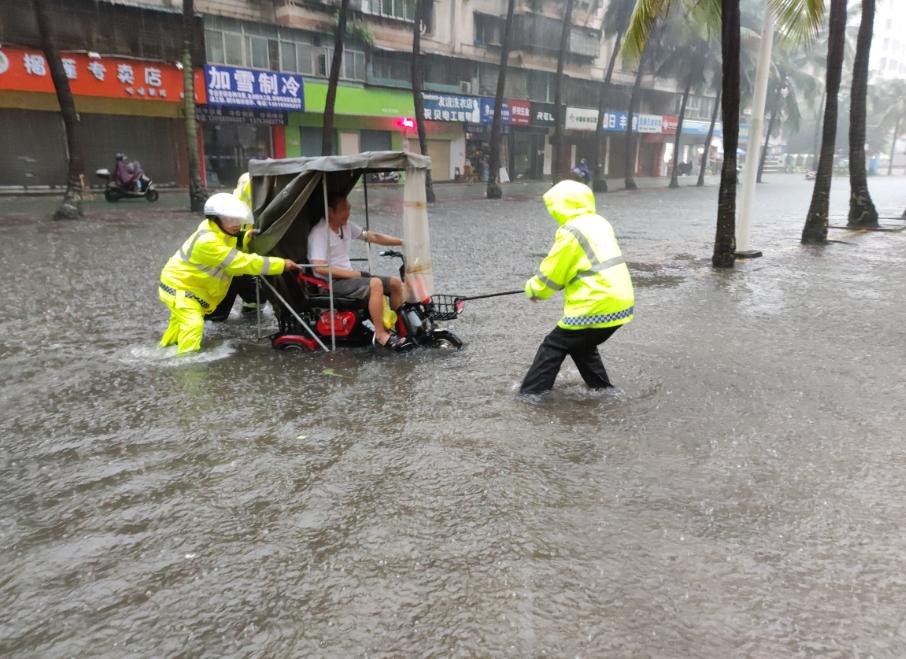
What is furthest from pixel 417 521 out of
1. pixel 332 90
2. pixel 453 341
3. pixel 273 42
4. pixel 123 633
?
pixel 273 42

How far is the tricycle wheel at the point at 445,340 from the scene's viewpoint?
6219mm

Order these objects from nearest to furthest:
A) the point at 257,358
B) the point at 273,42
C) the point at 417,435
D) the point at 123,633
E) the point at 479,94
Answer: the point at 123,633
the point at 417,435
the point at 257,358
the point at 273,42
the point at 479,94

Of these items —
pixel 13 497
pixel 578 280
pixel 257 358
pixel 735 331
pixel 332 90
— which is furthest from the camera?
pixel 332 90

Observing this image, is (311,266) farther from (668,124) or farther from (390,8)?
(668,124)

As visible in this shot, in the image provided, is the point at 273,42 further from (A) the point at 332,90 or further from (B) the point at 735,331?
(B) the point at 735,331

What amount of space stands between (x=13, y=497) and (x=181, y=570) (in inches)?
50.8

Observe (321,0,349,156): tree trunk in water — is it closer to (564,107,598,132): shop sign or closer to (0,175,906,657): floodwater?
(0,175,906,657): floodwater

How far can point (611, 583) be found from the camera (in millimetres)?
2854

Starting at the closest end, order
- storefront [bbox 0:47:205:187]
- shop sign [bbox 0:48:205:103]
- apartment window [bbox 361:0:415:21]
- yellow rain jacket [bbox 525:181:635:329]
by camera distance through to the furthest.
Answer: yellow rain jacket [bbox 525:181:635:329], shop sign [bbox 0:48:205:103], storefront [bbox 0:47:205:187], apartment window [bbox 361:0:415:21]

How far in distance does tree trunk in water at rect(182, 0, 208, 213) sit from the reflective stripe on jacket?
1257 cm

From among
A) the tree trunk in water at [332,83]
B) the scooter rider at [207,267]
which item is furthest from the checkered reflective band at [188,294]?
the tree trunk in water at [332,83]

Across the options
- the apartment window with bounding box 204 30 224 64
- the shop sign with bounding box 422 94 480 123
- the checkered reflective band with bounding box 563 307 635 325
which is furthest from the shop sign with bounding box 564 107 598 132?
the checkered reflective band with bounding box 563 307 635 325

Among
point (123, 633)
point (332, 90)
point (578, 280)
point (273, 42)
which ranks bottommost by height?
point (123, 633)

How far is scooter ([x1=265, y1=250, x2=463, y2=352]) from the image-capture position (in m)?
→ 6.07
